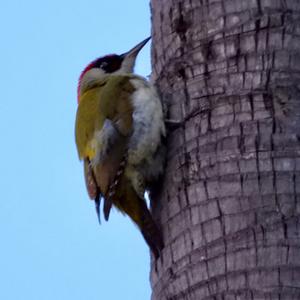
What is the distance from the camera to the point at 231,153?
4461 mm

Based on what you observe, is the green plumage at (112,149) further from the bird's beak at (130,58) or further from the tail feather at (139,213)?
the bird's beak at (130,58)

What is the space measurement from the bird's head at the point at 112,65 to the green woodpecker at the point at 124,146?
96cm

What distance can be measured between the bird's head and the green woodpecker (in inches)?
37.7

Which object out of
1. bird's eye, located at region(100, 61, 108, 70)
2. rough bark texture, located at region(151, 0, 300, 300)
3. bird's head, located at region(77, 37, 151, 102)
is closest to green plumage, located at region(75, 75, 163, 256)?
rough bark texture, located at region(151, 0, 300, 300)

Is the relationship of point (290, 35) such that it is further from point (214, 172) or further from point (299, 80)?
point (214, 172)

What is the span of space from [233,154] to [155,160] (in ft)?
2.70

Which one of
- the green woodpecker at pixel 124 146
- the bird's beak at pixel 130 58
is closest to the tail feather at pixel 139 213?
the green woodpecker at pixel 124 146

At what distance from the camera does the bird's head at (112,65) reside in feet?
23.9

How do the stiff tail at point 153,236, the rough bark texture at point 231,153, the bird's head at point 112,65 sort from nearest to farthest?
the rough bark texture at point 231,153
the stiff tail at point 153,236
the bird's head at point 112,65

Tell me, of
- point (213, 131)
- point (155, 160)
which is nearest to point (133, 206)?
point (155, 160)

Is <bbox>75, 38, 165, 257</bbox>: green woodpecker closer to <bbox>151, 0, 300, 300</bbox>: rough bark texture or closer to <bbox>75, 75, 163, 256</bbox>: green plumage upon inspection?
<bbox>75, 75, 163, 256</bbox>: green plumage

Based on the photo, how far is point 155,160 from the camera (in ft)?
17.0

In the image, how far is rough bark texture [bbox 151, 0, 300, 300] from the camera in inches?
162

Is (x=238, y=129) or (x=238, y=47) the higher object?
(x=238, y=47)
